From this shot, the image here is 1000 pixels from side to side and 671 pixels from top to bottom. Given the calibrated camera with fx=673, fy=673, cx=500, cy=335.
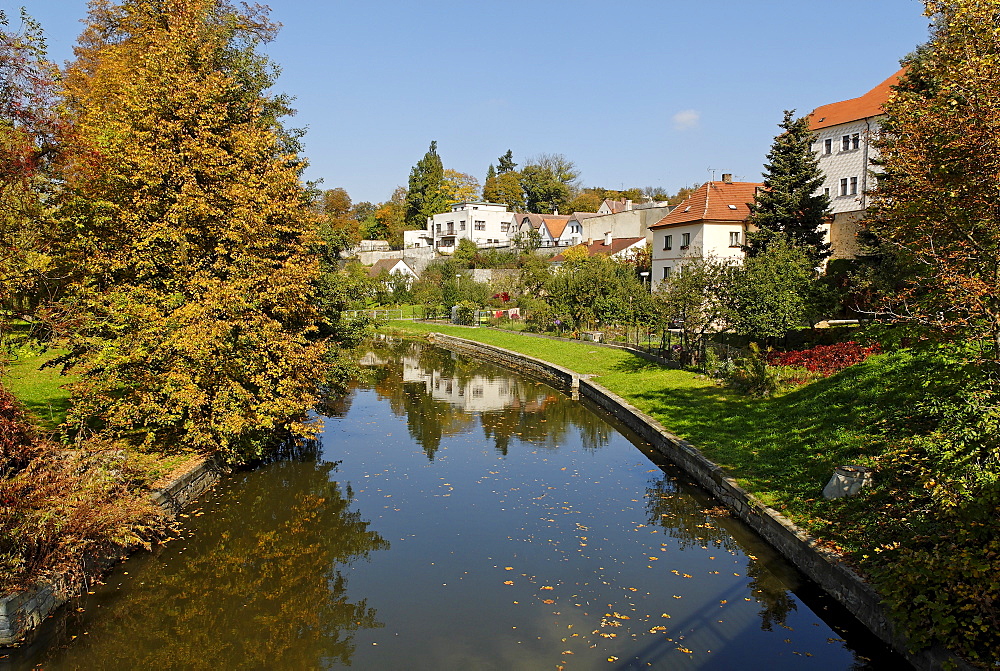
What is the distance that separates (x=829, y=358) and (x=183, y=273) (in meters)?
16.2

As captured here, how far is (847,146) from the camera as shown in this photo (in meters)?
40.2

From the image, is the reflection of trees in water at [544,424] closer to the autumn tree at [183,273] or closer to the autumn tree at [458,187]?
the autumn tree at [183,273]

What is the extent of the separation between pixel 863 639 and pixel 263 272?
12.0 metres

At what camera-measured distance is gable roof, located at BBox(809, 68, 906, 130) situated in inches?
1522

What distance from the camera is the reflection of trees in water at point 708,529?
28.9 ft

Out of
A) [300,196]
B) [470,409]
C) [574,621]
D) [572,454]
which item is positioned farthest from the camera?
[470,409]

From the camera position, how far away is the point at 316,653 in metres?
7.85

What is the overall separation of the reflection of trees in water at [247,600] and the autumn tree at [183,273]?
2252 mm

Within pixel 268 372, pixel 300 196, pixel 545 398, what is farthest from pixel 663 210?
pixel 268 372

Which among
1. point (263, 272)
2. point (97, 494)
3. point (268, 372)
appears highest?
point (263, 272)

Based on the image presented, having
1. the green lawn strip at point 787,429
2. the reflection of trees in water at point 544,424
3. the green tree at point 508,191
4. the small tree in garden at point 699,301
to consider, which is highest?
the green tree at point 508,191

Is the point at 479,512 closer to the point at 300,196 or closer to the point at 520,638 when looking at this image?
the point at 520,638

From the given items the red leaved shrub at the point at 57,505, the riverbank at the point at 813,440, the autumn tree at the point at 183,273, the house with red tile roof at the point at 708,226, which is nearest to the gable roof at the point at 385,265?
the house with red tile roof at the point at 708,226

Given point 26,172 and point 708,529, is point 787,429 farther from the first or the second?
point 26,172
